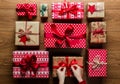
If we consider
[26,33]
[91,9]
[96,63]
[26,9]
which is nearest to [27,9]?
[26,9]

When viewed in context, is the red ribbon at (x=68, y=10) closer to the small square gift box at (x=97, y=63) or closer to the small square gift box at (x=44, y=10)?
the small square gift box at (x=44, y=10)

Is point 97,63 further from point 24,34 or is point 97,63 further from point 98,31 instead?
point 24,34

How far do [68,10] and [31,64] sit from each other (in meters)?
0.38

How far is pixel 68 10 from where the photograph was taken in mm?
1479

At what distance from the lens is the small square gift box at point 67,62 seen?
1479 millimetres

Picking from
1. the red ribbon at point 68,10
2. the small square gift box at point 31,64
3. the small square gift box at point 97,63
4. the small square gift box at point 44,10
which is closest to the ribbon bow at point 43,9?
the small square gift box at point 44,10

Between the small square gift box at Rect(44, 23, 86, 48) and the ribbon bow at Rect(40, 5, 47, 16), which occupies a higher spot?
the ribbon bow at Rect(40, 5, 47, 16)

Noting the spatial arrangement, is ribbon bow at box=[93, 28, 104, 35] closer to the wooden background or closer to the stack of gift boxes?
the stack of gift boxes

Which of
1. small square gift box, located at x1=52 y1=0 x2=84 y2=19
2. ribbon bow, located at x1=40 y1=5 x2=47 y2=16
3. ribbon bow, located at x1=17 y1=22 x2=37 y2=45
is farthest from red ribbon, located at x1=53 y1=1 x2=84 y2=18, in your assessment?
ribbon bow, located at x1=17 y1=22 x2=37 y2=45

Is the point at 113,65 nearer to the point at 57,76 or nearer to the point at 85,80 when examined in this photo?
the point at 85,80


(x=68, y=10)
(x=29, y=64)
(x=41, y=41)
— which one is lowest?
(x=29, y=64)

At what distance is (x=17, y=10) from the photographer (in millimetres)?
1523

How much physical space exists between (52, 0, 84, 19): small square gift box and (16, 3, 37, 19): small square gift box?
0.12 meters

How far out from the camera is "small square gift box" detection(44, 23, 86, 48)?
1.46 m
